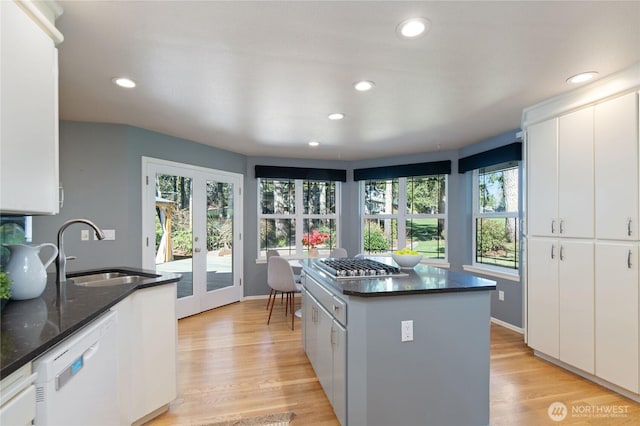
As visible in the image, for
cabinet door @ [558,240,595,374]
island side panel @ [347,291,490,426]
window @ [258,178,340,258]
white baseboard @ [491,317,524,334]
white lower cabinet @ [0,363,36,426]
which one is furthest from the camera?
→ window @ [258,178,340,258]

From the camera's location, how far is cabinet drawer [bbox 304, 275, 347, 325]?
184cm

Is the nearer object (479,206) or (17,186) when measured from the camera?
(17,186)

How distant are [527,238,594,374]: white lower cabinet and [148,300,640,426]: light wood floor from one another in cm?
20

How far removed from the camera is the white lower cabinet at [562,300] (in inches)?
96.7

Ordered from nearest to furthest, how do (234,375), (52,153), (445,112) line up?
(52,153) → (234,375) → (445,112)

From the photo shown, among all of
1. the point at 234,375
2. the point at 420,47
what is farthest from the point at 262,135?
the point at 234,375

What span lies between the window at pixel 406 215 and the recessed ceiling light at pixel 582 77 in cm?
253

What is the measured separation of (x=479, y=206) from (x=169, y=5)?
4228 millimetres

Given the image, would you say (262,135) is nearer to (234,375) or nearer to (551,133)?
(234,375)

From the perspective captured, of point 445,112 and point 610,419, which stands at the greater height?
point 445,112

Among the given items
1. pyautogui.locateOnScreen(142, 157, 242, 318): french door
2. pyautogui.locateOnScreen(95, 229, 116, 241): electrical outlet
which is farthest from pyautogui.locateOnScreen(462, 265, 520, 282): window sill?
pyautogui.locateOnScreen(95, 229, 116, 241): electrical outlet

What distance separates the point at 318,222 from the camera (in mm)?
5465

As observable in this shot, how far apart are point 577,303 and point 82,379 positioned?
3.26 m

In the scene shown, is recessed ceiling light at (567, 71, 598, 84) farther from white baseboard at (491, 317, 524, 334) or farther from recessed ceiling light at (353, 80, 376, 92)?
white baseboard at (491, 317, 524, 334)
